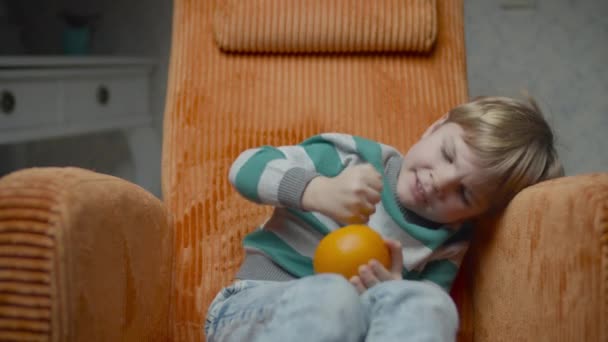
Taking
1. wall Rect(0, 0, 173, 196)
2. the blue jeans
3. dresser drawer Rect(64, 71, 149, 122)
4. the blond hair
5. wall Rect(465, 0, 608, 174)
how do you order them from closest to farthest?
1. the blue jeans
2. the blond hair
3. dresser drawer Rect(64, 71, 149, 122)
4. wall Rect(465, 0, 608, 174)
5. wall Rect(0, 0, 173, 196)

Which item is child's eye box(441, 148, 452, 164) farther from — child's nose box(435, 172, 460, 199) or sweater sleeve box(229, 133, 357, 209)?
sweater sleeve box(229, 133, 357, 209)

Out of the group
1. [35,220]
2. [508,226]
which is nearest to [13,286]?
[35,220]

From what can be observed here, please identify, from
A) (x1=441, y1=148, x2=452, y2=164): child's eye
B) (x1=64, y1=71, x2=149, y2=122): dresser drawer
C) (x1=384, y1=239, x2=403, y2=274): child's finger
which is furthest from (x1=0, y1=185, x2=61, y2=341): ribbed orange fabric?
(x1=64, y1=71, x2=149, y2=122): dresser drawer

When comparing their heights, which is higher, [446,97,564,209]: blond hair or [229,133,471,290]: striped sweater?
[446,97,564,209]: blond hair

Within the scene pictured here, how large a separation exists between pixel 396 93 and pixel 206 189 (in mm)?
391

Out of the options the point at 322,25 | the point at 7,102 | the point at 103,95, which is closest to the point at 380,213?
the point at 322,25

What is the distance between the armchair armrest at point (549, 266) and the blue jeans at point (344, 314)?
12 centimetres

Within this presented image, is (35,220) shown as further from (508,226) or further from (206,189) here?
(508,226)

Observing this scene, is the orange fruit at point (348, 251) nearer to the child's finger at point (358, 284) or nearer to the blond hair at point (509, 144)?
the child's finger at point (358, 284)

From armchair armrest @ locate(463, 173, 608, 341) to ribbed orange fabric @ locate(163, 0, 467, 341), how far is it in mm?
327

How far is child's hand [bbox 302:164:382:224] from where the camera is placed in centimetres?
83

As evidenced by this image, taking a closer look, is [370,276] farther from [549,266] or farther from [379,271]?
[549,266]

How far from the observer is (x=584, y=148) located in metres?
2.00

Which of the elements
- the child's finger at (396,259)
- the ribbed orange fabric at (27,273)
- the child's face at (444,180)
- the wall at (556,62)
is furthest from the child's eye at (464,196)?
the wall at (556,62)
